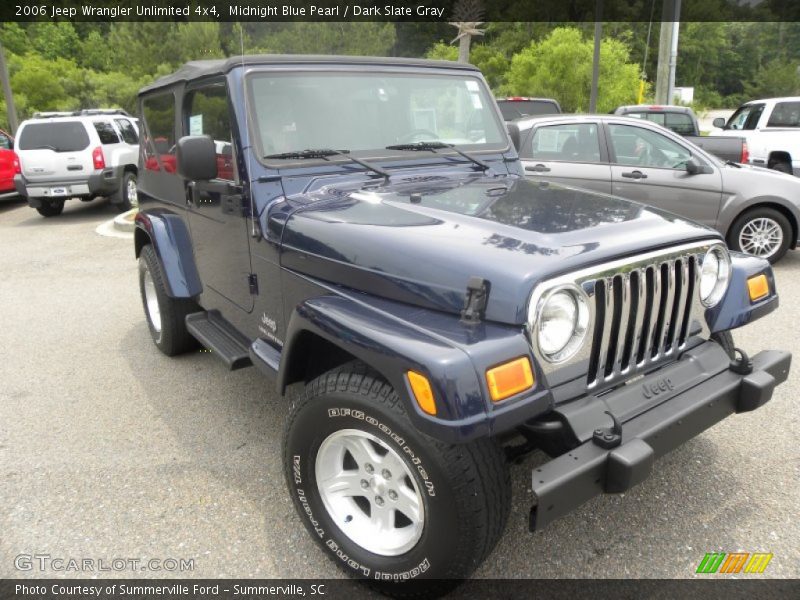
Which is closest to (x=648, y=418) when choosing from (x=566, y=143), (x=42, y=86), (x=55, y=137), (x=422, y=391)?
(x=422, y=391)

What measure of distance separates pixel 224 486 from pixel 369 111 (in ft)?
6.78

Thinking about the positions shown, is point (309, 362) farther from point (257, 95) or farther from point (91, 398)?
point (91, 398)

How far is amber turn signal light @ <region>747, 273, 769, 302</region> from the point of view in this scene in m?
2.73

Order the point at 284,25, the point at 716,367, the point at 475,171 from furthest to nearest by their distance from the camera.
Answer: the point at 284,25, the point at 475,171, the point at 716,367

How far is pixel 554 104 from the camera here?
1238cm

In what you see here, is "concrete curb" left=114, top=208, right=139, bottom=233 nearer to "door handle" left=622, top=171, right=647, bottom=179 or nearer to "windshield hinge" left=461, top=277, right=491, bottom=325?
"door handle" left=622, top=171, right=647, bottom=179

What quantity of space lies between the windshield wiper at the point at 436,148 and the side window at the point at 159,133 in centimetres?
152

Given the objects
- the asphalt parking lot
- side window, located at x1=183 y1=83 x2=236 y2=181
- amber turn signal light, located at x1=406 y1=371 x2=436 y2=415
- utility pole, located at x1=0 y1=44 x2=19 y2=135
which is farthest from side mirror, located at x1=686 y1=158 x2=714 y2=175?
utility pole, located at x1=0 y1=44 x2=19 y2=135

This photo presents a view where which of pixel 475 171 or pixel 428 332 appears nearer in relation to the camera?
pixel 428 332

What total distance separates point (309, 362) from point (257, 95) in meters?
1.36

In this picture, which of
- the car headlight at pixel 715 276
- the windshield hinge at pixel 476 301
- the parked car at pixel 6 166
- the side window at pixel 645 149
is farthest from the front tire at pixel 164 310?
the parked car at pixel 6 166

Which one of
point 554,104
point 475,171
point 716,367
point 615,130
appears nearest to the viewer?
point 716,367

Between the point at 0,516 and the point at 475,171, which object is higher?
the point at 475,171

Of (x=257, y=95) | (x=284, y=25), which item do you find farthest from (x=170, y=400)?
(x=284, y=25)
